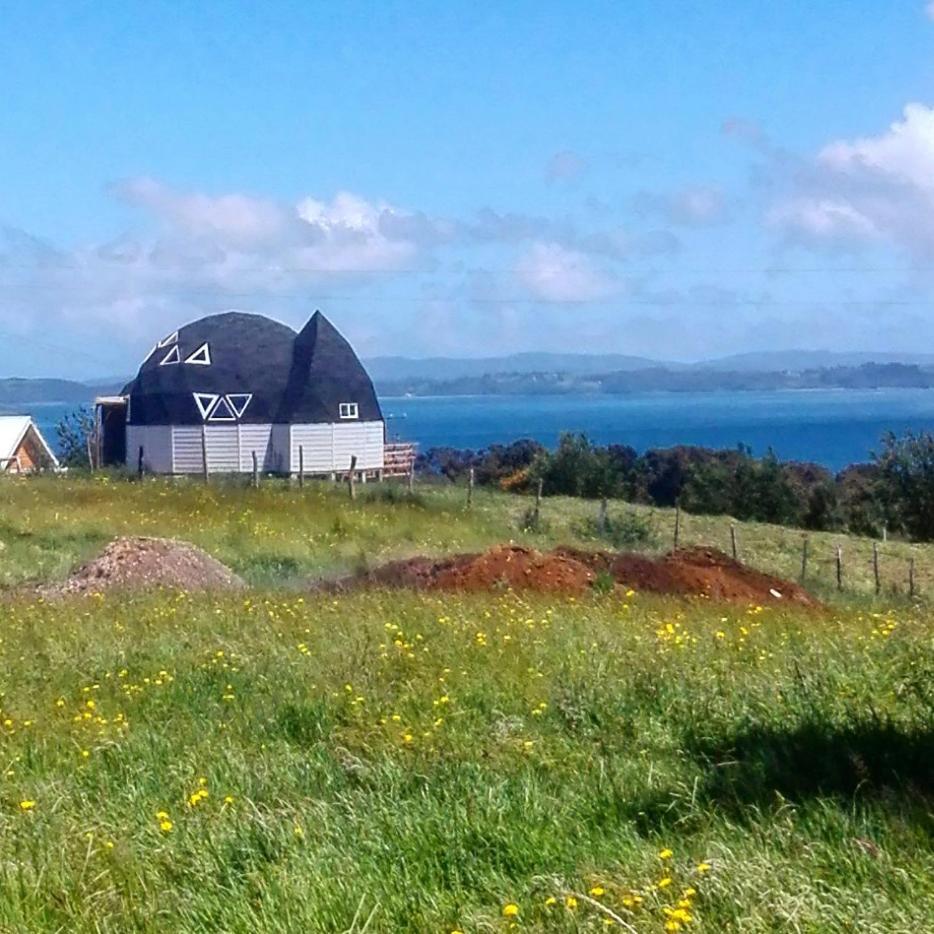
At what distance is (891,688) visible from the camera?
7281 mm

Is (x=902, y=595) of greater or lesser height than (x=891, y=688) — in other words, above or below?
below

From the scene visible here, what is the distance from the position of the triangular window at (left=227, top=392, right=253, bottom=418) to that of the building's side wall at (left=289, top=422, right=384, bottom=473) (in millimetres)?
2424

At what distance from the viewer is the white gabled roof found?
241 feet

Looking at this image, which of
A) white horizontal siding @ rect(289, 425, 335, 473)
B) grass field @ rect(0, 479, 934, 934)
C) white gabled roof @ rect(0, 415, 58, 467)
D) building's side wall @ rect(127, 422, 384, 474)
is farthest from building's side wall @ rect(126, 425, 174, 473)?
grass field @ rect(0, 479, 934, 934)

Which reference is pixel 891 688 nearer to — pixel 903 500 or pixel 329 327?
pixel 903 500

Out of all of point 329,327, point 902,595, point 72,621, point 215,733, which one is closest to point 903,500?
point 902,595

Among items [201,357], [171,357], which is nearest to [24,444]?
[171,357]

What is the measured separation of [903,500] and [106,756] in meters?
45.7

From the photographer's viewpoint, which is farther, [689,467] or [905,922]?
[689,467]

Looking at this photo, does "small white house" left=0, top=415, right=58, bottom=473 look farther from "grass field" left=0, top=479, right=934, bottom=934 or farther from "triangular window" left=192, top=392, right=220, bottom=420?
"grass field" left=0, top=479, right=934, bottom=934

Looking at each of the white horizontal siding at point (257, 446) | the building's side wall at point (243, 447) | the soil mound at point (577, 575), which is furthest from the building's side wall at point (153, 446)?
the soil mound at point (577, 575)

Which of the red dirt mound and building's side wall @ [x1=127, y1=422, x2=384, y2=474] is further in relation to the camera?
building's side wall @ [x1=127, y1=422, x2=384, y2=474]

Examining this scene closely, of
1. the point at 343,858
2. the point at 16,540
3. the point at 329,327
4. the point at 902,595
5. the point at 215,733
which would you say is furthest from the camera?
the point at 329,327

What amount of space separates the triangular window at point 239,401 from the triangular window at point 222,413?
0.66ft
